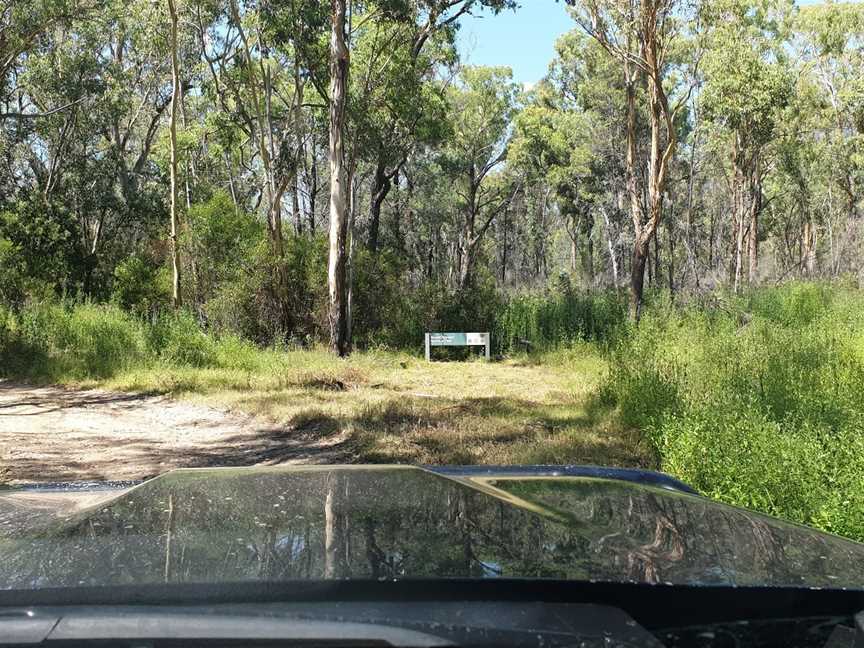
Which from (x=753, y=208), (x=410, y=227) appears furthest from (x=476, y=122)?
(x=753, y=208)

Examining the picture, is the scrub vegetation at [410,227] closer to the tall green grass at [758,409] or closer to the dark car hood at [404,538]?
the tall green grass at [758,409]

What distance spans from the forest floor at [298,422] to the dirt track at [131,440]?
0.02 meters

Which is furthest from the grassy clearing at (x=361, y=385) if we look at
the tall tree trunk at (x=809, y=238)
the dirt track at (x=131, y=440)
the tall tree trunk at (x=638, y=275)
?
the tall tree trunk at (x=809, y=238)

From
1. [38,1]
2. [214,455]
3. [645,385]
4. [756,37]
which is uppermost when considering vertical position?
[756,37]

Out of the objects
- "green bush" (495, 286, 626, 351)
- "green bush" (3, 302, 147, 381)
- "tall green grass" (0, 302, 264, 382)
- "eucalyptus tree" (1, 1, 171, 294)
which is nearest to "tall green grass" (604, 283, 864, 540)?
"green bush" (495, 286, 626, 351)

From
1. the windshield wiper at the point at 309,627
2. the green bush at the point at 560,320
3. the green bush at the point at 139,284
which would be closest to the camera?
the windshield wiper at the point at 309,627

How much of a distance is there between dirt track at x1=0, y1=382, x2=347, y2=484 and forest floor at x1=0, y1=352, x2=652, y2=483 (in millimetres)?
19

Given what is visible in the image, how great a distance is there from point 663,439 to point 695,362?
3.02m

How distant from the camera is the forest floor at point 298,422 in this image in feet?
23.1

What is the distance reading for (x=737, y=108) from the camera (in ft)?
90.2

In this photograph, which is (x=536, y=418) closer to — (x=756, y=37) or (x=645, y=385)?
(x=645, y=385)

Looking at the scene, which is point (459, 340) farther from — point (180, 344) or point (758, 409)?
point (758, 409)

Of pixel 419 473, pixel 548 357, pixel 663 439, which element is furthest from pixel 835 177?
pixel 419 473

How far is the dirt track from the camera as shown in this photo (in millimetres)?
7072
